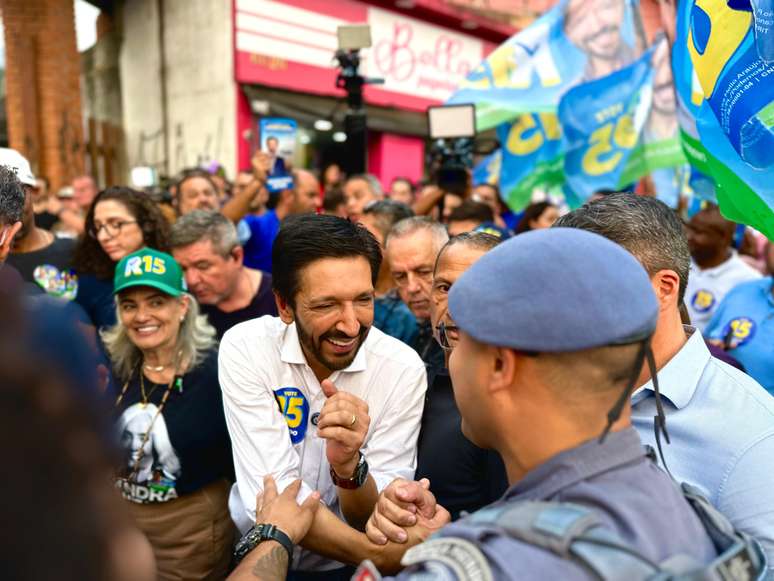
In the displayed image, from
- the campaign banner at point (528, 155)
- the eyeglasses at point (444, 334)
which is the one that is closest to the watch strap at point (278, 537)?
the eyeglasses at point (444, 334)

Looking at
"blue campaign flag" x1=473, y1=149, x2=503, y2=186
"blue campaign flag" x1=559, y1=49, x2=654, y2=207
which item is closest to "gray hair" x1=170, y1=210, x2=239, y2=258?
"blue campaign flag" x1=559, y1=49, x2=654, y2=207

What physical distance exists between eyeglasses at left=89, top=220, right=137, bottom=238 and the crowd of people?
0.02 m

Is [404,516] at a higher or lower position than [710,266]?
lower

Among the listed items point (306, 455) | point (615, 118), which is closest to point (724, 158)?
point (306, 455)

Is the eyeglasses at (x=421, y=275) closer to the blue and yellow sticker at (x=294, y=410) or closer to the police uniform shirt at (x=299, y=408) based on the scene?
the police uniform shirt at (x=299, y=408)

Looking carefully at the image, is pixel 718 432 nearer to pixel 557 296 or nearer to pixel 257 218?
pixel 557 296

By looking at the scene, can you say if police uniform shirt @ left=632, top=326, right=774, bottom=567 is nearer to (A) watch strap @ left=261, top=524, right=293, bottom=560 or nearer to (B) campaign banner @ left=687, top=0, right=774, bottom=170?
(B) campaign banner @ left=687, top=0, right=774, bottom=170

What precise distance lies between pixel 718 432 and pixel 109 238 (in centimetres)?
313

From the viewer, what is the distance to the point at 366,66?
39.7 feet

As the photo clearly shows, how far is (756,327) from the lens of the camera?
3.30 meters

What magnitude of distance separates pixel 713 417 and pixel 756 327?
1.93 m

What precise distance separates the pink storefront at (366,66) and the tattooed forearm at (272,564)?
9152mm

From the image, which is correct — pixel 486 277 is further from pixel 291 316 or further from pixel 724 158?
pixel 724 158

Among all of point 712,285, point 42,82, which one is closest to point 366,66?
point 42,82
